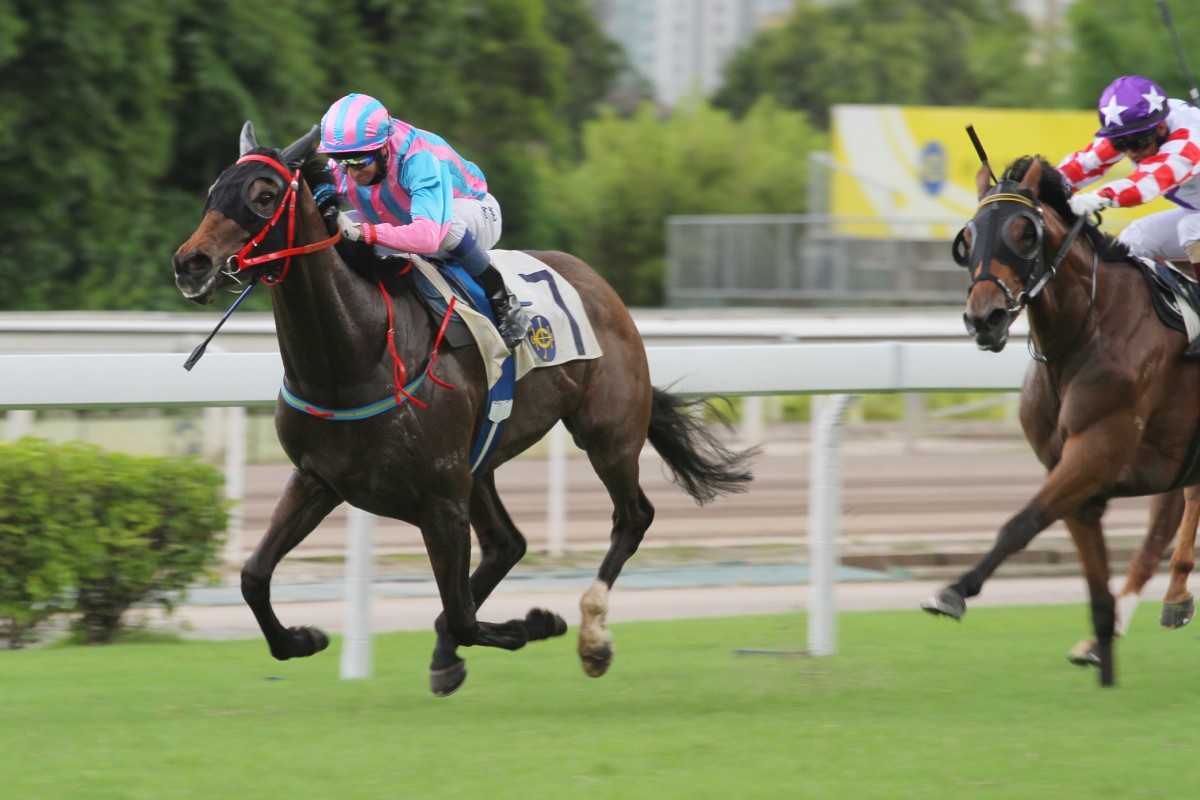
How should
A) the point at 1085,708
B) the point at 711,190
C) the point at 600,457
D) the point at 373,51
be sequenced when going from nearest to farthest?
the point at 1085,708, the point at 600,457, the point at 373,51, the point at 711,190

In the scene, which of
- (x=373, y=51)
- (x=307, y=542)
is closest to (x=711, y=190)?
(x=373, y=51)

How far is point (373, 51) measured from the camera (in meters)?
24.1

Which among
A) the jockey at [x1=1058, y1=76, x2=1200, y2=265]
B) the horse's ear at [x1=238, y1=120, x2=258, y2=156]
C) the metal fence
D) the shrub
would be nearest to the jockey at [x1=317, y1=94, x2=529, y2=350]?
the horse's ear at [x1=238, y1=120, x2=258, y2=156]

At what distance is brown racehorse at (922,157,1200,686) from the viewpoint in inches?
210

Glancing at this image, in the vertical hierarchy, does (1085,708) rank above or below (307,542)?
above

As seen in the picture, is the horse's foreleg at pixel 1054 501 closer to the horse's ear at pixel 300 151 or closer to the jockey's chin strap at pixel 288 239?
the jockey's chin strap at pixel 288 239

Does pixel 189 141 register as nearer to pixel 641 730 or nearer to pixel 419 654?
pixel 419 654

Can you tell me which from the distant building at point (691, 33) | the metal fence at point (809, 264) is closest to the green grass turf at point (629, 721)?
the metal fence at point (809, 264)

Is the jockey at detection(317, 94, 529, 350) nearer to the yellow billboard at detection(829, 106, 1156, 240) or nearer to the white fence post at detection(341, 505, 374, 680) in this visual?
the white fence post at detection(341, 505, 374, 680)

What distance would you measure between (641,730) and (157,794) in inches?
58.1

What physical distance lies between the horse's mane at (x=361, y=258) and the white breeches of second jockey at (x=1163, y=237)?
2.70m

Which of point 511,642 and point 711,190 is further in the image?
point 711,190

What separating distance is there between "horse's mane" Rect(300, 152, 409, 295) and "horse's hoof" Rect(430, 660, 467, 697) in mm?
1201

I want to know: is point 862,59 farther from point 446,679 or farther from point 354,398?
point 354,398
